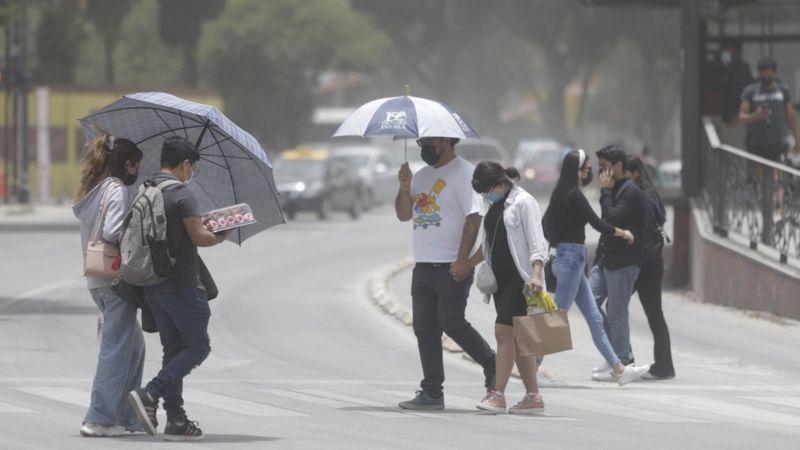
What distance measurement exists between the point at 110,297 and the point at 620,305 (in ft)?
16.1

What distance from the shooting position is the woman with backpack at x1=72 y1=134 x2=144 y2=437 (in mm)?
9664

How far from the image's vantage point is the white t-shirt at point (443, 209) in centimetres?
1102

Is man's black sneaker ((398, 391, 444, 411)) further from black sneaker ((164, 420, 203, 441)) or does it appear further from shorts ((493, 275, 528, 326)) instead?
black sneaker ((164, 420, 203, 441))

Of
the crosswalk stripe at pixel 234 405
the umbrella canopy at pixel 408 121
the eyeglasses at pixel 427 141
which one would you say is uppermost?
the umbrella canopy at pixel 408 121

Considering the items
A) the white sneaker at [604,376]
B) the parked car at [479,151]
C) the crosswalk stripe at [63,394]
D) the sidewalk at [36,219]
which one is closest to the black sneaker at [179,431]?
the crosswalk stripe at [63,394]

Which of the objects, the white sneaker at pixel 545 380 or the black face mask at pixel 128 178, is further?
the white sneaker at pixel 545 380

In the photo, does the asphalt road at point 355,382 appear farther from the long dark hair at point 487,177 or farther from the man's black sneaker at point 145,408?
the long dark hair at point 487,177

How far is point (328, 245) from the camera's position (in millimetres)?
31641

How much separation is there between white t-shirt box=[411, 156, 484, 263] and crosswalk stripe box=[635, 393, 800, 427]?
200 centimetres

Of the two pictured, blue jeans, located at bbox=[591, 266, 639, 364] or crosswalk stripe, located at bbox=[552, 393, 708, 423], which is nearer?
crosswalk stripe, located at bbox=[552, 393, 708, 423]

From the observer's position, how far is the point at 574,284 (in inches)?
504

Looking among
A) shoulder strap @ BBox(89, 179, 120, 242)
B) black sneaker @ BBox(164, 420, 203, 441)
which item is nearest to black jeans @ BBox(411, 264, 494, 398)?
black sneaker @ BBox(164, 420, 203, 441)

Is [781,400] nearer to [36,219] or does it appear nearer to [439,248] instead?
[439,248]

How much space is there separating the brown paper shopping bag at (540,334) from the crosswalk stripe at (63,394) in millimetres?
2709
